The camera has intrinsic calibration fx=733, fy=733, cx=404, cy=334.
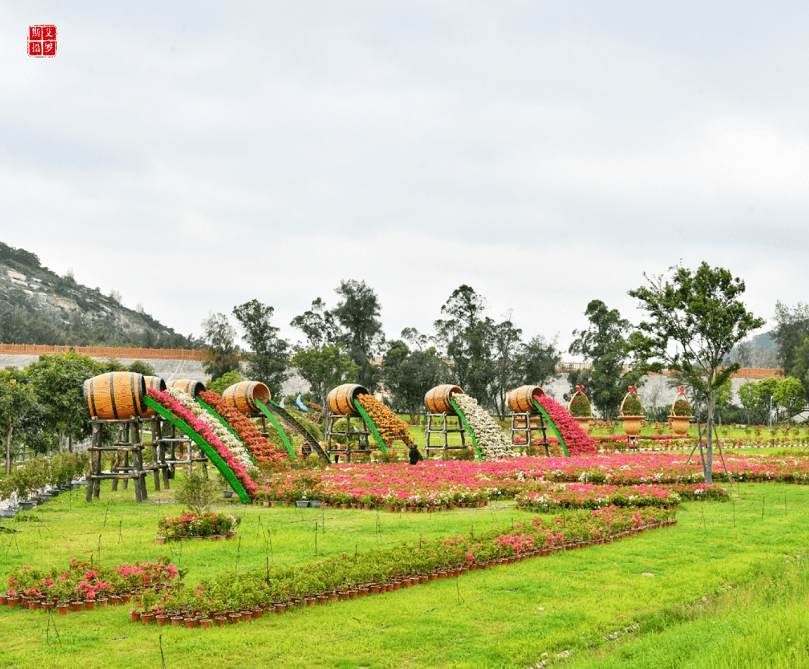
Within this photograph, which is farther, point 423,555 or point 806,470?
point 806,470

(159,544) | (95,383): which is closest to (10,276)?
(95,383)

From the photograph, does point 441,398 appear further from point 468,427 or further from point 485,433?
point 485,433

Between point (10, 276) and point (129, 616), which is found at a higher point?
point (10, 276)

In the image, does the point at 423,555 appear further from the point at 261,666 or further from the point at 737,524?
the point at 737,524

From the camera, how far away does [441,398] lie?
1257 inches

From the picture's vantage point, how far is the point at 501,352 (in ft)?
210

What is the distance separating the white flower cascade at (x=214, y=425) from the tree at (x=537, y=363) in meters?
45.2

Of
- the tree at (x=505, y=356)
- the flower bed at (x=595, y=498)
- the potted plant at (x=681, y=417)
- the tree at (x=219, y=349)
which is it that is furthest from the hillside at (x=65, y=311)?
the flower bed at (x=595, y=498)

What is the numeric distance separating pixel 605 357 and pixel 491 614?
178 ft

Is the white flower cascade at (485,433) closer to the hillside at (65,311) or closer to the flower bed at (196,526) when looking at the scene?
the flower bed at (196,526)

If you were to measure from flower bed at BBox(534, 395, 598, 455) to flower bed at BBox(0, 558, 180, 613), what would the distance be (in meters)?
25.1

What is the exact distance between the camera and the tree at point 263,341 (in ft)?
211

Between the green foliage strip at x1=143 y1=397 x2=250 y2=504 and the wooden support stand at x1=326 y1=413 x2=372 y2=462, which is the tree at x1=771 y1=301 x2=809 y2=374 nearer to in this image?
the wooden support stand at x1=326 y1=413 x2=372 y2=462

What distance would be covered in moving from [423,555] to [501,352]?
2162 inches
